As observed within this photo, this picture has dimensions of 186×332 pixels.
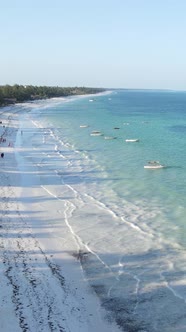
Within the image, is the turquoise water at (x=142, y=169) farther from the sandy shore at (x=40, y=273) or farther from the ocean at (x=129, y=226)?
the sandy shore at (x=40, y=273)

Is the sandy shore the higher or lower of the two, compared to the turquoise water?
higher

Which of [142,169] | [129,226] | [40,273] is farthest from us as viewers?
[142,169]

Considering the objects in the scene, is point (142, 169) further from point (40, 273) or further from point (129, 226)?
point (40, 273)

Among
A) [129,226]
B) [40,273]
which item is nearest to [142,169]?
[129,226]

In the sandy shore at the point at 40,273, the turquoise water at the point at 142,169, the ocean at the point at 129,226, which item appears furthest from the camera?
the turquoise water at the point at 142,169

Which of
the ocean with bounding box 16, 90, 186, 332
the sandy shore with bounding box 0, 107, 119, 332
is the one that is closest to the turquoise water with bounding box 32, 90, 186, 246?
the ocean with bounding box 16, 90, 186, 332

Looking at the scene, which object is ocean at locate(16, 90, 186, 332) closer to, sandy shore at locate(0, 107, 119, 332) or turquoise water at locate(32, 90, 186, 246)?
turquoise water at locate(32, 90, 186, 246)

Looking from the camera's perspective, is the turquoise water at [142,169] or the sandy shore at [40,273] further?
the turquoise water at [142,169]

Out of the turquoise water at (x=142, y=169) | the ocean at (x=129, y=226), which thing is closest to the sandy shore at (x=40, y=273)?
the ocean at (x=129, y=226)

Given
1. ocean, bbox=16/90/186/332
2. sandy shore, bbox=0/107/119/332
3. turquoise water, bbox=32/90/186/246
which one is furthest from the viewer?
turquoise water, bbox=32/90/186/246
